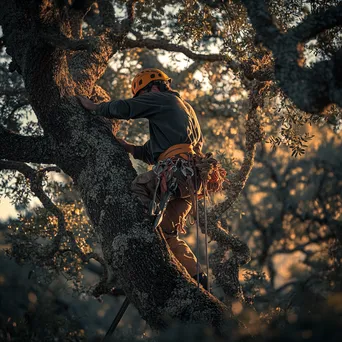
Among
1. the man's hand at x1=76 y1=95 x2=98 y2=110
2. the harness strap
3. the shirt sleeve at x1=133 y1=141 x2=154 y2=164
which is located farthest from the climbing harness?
the man's hand at x1=76 y1=95 x2=98 y2=110

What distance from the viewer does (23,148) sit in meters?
6.61

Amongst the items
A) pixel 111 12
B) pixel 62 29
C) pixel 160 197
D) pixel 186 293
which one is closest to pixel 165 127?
pixel 160 197

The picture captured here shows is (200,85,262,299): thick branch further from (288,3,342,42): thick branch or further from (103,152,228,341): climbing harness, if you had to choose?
(288,3,342,42): thick branch

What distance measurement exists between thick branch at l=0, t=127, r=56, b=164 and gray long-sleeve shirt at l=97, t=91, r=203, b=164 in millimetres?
771

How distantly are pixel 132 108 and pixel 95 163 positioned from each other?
29.3 inches

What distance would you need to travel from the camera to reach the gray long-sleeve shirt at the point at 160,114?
6.29 m

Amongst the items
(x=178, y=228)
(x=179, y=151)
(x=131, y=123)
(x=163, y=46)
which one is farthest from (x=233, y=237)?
(x=131, y=123)

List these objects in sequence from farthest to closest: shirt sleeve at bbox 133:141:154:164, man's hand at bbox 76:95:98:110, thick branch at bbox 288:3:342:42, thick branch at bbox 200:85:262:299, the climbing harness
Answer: thick branch at bbox 200:85:262:299 < shirt sleeve at bbox 133:141:154:164 < man's hand at bbox 76:95:98:110 < the climbing harness < thick branch at bbox 288:3:342:42

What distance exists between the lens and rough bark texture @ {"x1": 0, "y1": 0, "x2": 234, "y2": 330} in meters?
5.21

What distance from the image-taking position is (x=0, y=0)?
6691mm

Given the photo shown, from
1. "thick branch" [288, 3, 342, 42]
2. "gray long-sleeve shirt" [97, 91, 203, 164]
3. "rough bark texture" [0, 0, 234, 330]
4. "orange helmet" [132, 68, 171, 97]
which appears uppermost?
"orange helmet" [132, 68, 171, 97]

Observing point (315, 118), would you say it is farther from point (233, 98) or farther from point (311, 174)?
point (311, 174)

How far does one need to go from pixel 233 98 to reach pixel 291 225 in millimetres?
12602

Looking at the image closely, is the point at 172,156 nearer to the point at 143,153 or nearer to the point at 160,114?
the point at 160,114
